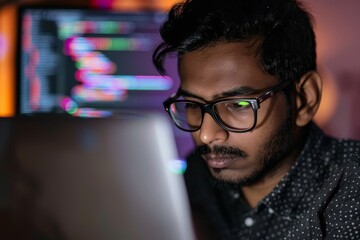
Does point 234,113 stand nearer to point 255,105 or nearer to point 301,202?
point 255,105

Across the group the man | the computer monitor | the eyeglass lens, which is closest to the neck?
the man

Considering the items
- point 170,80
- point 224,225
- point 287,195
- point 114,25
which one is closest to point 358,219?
point 287,195

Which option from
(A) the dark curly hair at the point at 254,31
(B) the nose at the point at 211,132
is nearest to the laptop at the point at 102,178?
(B) the nose at the point at 211,132

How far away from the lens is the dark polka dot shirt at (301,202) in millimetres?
1263

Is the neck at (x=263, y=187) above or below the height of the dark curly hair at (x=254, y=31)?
below

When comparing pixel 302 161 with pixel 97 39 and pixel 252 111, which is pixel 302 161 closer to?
pixel 252 111

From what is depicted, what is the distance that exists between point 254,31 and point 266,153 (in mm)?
323

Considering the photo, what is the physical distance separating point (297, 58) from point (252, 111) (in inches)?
8.6

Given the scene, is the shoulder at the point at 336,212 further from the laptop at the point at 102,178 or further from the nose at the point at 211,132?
the laptop at the point at 102,178

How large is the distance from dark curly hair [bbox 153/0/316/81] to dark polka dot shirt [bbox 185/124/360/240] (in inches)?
9.4

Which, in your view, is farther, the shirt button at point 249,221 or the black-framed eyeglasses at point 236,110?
the shirt button at point 249,221

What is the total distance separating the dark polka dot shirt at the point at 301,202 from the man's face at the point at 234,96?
0.09 meters

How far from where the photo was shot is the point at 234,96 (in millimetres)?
1455

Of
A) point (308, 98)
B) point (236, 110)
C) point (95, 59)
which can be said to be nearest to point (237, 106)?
point (236, 110)
